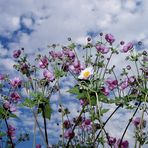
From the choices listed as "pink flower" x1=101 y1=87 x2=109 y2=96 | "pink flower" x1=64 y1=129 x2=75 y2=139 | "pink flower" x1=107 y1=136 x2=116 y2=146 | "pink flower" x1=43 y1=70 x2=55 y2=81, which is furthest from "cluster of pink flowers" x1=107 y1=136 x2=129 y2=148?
"pink flower" x1=43 y1=70 x2=55 y2=81

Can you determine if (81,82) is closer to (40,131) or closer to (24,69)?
(40,131)

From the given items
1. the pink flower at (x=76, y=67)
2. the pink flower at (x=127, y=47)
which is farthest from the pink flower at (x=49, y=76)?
the pink flower at (x=127, y=47)

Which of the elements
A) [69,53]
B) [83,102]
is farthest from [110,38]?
[83,102]

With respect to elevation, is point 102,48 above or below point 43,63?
above

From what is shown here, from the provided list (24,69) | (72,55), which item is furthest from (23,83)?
(72,55)

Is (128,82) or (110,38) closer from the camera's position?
(128,82)

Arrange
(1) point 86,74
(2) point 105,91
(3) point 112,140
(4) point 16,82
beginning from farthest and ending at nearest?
(4) point 16,82
(3) point 112,140
(2) point 105,91
(1) point 86,74

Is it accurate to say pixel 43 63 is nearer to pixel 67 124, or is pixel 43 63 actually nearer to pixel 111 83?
pixel 67 124

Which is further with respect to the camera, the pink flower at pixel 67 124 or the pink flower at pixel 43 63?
the pink flower at pixel 43 63

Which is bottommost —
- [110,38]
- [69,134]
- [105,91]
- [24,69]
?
[69,134]

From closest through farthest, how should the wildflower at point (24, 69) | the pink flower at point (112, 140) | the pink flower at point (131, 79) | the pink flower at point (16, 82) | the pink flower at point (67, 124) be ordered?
the pink flower at point (112, 140) < the pink flower at point (131, 79) < the pink flower at point (67, 124) < the pink flower at point (16, 82) < the wildflower at point (24, 69)

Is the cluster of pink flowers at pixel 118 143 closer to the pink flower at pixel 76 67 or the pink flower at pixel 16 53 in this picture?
the pink flower at pixel 76 67

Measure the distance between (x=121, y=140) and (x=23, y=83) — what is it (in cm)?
186

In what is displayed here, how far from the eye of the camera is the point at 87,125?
6668mm
